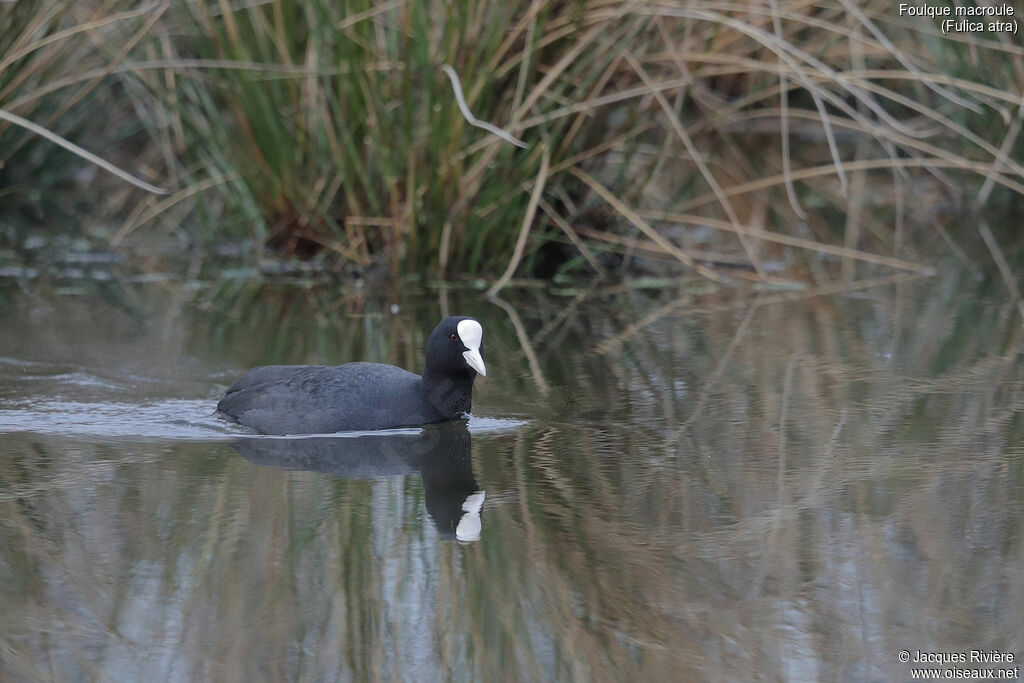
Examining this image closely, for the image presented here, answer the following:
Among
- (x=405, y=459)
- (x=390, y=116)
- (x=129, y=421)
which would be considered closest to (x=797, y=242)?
(x=390, y=116)

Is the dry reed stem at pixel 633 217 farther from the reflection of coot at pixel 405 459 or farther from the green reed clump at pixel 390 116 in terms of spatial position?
the reflection of coot at pixel 405 459

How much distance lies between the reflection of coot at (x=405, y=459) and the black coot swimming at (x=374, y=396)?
0.18ft

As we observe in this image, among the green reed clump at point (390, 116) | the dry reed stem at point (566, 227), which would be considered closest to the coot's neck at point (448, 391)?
the green reed clump at point (390, 116)

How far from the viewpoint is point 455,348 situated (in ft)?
15.3

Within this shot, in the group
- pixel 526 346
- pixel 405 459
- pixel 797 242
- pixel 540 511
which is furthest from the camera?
pixel 797 242

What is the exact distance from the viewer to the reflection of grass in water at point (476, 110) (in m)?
6.45

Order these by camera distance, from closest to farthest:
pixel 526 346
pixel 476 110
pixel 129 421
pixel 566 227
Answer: pixel 129 421 < pixel 526 346 < pixel 476 110 < pixel 566 227

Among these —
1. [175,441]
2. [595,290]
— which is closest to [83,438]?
[175,441]

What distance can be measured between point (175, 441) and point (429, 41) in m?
2.74

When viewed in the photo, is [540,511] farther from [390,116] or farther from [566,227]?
[390,116]

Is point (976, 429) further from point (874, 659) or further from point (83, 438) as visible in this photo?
point (83, 438)

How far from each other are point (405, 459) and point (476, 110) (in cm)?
275

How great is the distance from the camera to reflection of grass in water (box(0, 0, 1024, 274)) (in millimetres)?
6445

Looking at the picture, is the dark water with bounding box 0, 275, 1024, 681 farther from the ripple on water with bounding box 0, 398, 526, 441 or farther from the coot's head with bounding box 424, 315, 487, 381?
the coot's head with bounding box 424, 315, 487, 381
